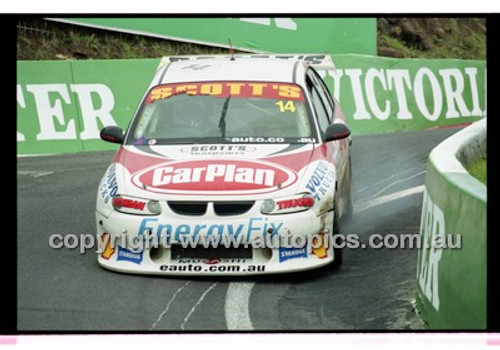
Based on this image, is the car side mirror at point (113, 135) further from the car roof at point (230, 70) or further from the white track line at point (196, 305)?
the white track line at point (196, 305)

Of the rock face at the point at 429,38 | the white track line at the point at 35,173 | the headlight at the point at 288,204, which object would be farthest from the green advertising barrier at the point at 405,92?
the headlight at the point at 288,204

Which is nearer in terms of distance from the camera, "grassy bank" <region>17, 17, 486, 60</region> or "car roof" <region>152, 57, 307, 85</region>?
"car roof" <region>152, 57, 307, 85</region>

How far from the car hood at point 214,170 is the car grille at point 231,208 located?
4cm

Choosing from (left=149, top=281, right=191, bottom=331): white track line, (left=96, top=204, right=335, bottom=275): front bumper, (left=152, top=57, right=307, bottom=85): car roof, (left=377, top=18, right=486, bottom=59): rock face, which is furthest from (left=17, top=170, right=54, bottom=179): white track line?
(left=377, top=18, right=486, bottom=59): rock face

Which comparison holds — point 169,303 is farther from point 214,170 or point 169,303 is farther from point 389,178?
point 389,178

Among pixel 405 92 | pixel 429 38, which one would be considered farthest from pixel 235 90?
pixel 429 38

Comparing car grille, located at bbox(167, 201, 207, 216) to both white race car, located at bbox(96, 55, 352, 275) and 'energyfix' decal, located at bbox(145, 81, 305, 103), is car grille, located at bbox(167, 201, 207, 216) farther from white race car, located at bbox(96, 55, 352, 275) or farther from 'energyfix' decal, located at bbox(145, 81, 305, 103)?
'energyfix' decal, located at bbox(145, 81, 305, 103)

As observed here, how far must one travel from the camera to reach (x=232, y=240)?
868cm

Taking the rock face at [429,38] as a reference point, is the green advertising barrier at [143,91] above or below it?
below

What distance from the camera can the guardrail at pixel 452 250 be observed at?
271 inches

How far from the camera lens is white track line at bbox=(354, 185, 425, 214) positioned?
38.1 feet

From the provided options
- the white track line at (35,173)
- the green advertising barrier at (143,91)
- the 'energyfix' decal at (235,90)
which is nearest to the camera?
the 'energyfix' decal at (235,90)

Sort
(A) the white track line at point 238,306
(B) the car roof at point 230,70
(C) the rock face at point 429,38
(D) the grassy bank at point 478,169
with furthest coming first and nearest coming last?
(C) the rock face at point 429,38
(B) the car roof at point 230,70
(D) the grassy bank at point 478,169
(A) the white track line at point 238,306
